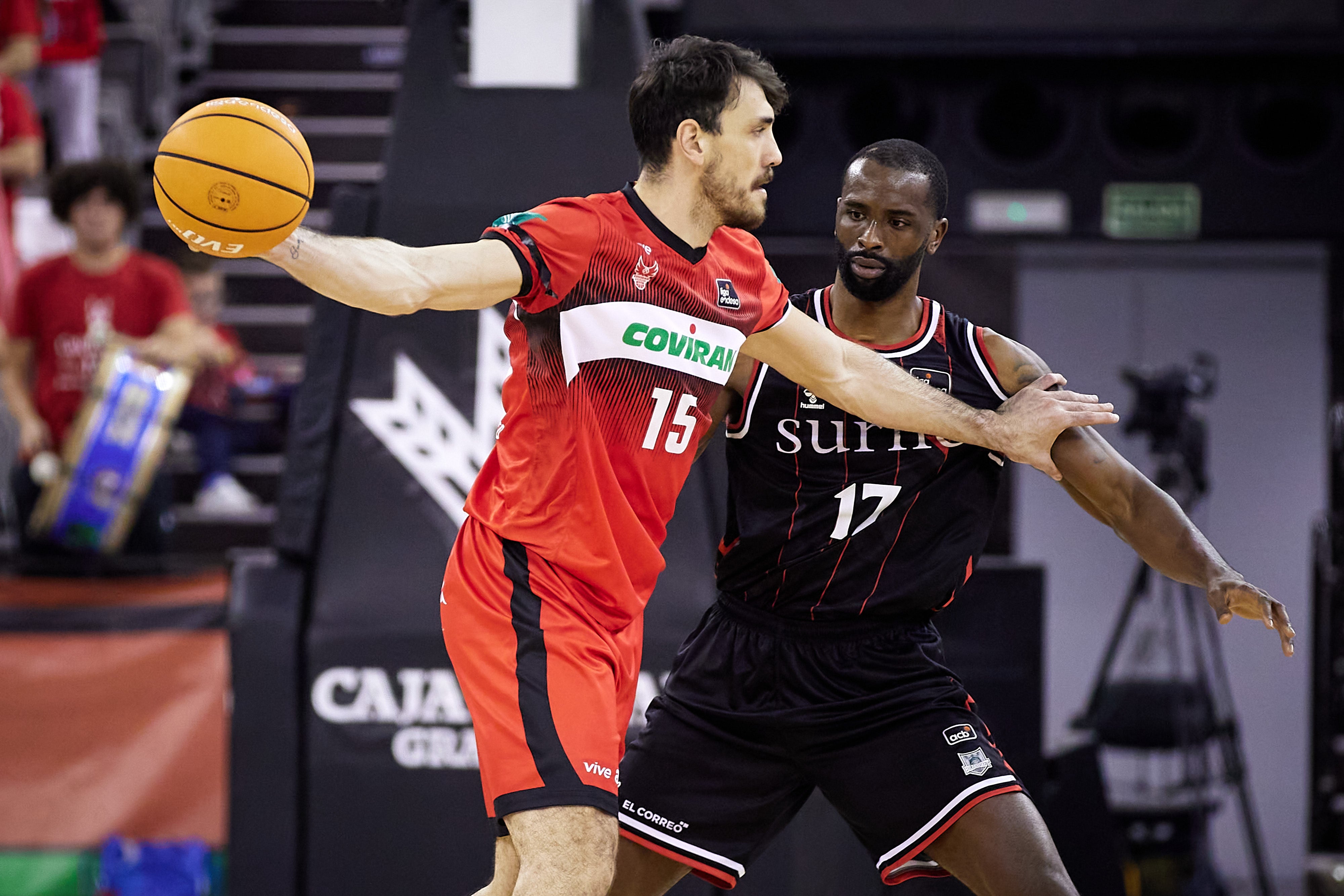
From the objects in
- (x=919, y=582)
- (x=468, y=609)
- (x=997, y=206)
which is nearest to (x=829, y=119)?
(x=997, y=206)

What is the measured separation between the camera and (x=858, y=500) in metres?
3.52

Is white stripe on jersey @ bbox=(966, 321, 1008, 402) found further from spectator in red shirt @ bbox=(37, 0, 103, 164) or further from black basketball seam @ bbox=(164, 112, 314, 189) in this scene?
spectator in red shirt @ bbox=(37, 0, 103, 164)

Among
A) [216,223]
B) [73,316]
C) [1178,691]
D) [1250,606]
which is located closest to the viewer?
[216,223]

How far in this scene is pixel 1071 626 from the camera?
8.32 metres

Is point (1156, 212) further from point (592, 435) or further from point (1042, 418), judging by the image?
point (592, 435)

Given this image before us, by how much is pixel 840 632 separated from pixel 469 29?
255cm

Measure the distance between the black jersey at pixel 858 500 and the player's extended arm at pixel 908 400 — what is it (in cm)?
10

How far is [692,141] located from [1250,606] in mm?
1495

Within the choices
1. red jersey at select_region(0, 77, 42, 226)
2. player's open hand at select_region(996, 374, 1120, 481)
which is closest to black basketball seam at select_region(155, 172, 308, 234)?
player's open hand at select_region(996, 374, 1120, 481)

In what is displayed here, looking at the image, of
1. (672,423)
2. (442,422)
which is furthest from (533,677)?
(442,422)

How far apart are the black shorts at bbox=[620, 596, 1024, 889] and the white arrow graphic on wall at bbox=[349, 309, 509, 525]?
4.74 feet

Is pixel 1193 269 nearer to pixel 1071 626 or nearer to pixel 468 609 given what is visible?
pixel 1071 626

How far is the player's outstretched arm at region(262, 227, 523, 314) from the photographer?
253 cm

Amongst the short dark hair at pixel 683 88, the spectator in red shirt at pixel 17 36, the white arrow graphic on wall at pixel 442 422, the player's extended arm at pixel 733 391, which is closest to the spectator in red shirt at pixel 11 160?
the spectator in red shirt at pixel 17 36
